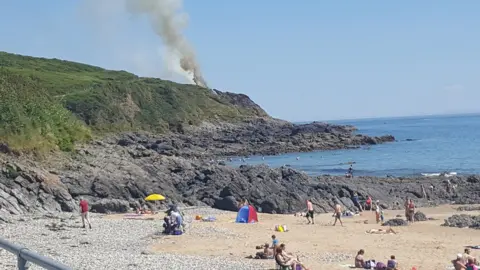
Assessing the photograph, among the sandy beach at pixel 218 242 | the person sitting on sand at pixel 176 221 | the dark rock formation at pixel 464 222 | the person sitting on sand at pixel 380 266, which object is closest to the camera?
the sandy beach at pixel 218 242

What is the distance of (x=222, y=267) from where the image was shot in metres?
18.2

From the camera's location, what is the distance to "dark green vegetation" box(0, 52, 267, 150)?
141 feet

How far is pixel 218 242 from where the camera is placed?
25062 millimetres

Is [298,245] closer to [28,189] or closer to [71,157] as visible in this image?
[28,189]

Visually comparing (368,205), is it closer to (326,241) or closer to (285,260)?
(326,241)

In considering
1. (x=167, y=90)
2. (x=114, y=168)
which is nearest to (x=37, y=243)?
(x=114, y=168)

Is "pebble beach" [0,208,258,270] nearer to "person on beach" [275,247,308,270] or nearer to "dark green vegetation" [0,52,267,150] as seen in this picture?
"person on beach" [275,247,308,270]

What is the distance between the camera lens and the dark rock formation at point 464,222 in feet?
102

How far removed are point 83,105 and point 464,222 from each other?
7018cm

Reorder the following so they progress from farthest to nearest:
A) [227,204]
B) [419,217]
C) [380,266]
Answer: [227,204] < [419,217] < [380,266]

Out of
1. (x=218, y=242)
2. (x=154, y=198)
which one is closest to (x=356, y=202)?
(x=154, y=198)

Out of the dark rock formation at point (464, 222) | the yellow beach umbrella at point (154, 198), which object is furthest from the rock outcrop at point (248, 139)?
the dark rock formation at point (464, 222)

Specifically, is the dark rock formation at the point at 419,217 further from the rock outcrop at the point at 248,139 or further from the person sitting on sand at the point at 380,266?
the rock outcrop at the point at 248,139

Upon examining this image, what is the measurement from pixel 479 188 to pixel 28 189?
35.1 metres
